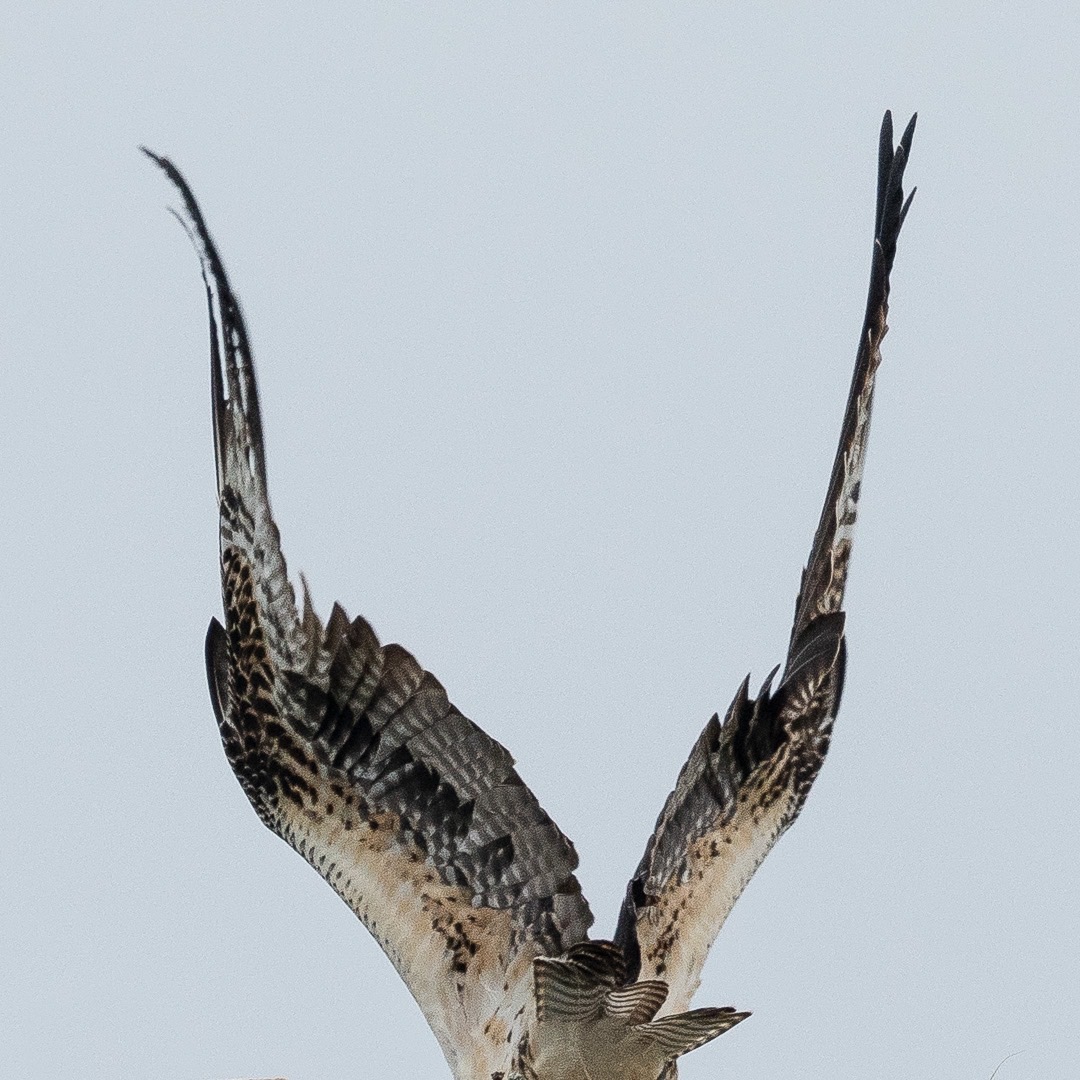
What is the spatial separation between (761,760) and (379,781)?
1711mm

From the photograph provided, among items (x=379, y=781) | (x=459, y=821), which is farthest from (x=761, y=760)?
(x=379, y=781)

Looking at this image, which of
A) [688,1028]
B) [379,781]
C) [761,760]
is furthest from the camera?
[761,760]

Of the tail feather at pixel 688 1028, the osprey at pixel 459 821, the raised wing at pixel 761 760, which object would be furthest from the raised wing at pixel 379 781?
the tail feather at pixel 688 1028

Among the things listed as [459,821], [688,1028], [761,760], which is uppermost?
[761,760]

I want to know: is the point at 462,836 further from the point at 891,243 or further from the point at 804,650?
the point at 891,243

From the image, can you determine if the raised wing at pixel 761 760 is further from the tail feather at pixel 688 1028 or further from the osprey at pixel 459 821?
the tail feather at pixel 688 1028

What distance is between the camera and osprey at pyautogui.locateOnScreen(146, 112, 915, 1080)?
8.98 metres

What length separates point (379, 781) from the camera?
948 cm

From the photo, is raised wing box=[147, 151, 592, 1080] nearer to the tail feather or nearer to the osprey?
the osprey

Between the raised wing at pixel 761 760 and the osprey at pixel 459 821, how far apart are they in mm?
11

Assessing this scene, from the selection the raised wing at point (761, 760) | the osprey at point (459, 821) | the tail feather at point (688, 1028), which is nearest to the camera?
the tail feather at point (688, 1028)

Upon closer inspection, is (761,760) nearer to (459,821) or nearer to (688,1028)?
(459,821)

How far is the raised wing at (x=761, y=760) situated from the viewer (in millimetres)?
10000

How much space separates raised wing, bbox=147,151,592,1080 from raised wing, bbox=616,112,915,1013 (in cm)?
39
